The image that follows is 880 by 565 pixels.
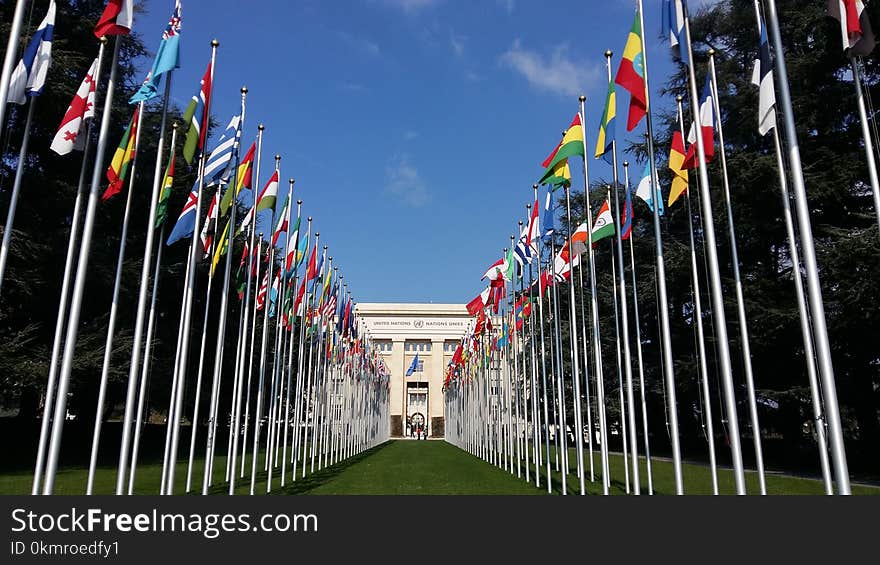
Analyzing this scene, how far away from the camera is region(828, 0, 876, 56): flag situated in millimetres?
8570

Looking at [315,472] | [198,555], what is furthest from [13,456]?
[198,555]

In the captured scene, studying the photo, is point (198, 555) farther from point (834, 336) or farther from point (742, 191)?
point (742, 191)

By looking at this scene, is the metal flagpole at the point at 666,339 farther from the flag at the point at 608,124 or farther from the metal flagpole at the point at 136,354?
the metal flagpole at the point at 136,354

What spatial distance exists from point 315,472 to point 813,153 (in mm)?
22446

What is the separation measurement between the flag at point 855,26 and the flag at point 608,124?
4.15 metres

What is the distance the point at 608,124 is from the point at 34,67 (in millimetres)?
9724

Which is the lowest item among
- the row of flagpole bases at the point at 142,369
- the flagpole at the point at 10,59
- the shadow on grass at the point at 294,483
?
the shadow on grass at the point at 294,483

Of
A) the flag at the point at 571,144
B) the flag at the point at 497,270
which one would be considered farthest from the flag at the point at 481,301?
the flag at the point at 571,144

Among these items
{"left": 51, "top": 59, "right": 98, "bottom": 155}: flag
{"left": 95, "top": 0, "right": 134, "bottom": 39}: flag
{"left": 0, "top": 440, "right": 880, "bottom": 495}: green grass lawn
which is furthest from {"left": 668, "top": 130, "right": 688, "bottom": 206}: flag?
{"left": 51, "top": 59, "right": 98, "bottom": 155}: flag

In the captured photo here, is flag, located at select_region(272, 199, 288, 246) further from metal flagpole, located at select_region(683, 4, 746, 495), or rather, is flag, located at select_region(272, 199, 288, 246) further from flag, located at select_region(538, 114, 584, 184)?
metal flagpole, located at select_region(683, 4, 746, 495)

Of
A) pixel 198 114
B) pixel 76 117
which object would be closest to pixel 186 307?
pixel 198 114

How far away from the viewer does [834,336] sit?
21875 millimetres

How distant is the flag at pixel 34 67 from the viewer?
954 centimetres

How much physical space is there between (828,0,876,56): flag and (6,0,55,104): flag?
36.5ft
